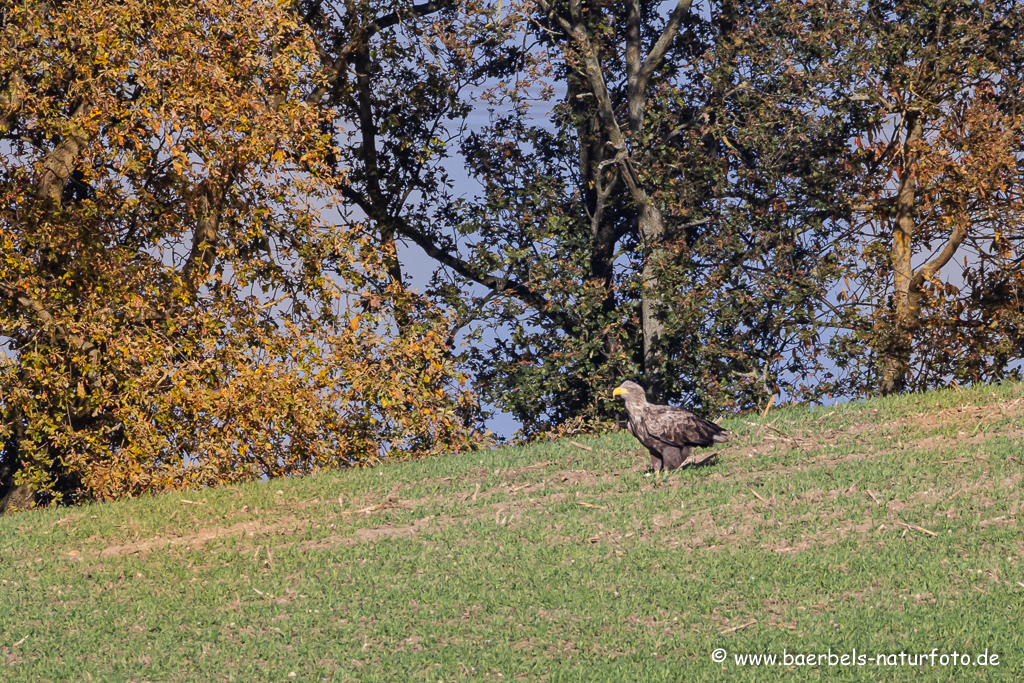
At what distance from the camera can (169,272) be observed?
1686 centimetres

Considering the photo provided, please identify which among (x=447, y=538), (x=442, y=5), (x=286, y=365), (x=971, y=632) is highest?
(x=442, y=5)

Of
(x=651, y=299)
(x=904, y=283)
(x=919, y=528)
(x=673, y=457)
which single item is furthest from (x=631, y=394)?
(x=904, y=283)

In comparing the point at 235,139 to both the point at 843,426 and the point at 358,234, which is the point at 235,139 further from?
the point at 843,426

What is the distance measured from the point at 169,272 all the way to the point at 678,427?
864cm

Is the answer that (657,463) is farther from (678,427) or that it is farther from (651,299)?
(651,299)

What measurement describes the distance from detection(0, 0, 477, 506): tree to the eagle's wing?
6164 mm

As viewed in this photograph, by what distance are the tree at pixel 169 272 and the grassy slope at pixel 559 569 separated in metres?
2.45

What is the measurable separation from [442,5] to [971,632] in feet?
53.2

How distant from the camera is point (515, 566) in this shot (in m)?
10.3

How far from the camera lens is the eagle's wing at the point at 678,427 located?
12.0m

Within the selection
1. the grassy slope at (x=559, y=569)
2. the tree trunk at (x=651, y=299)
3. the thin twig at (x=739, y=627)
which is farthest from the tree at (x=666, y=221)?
the thin twig at (x=739, y=627)

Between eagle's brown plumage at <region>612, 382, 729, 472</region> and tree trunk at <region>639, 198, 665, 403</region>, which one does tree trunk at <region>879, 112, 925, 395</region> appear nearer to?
tree trunk at <region>639, 198, 665, 403</region>

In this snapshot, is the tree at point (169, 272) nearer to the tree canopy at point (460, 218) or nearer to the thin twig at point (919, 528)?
the tree canopy at point (460, 218)

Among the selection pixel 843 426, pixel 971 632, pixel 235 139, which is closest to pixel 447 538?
pixel 971 632
